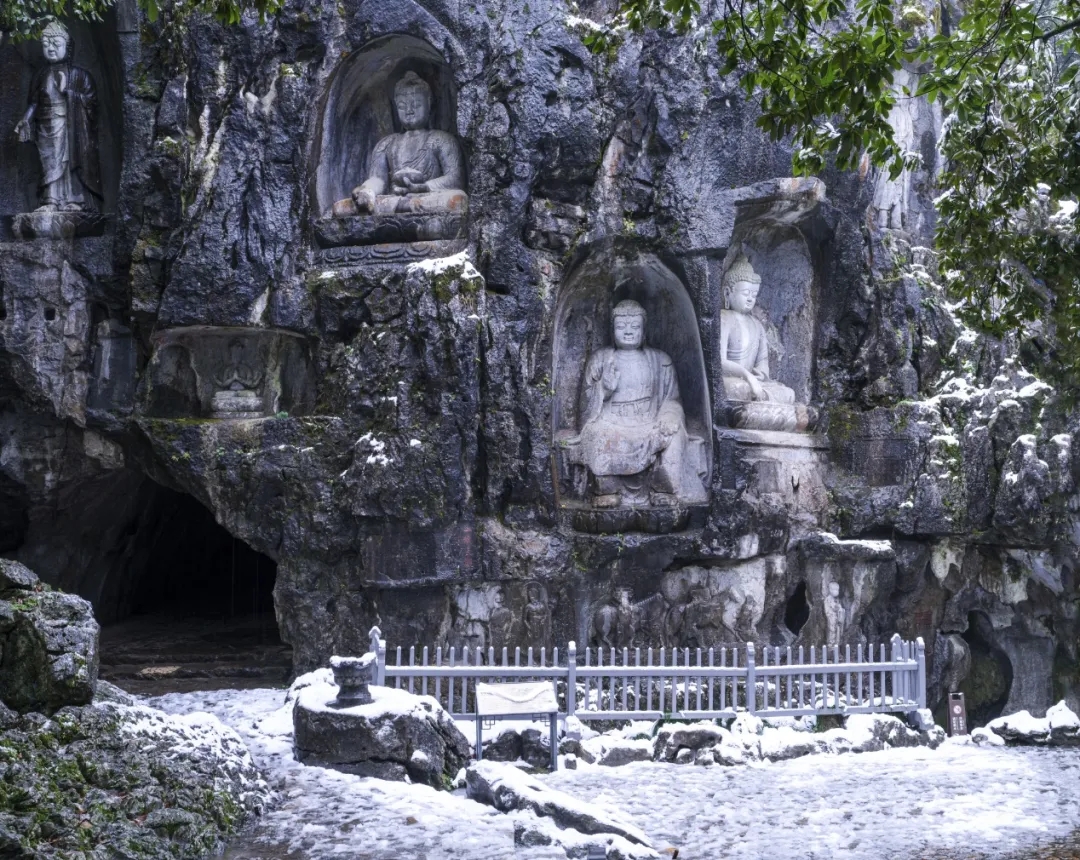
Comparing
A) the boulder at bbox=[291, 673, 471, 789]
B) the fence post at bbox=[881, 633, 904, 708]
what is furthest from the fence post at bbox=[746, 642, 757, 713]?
the boulder at bbox=[291, 673, 471, 789]

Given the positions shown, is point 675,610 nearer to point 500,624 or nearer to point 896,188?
point 500,624

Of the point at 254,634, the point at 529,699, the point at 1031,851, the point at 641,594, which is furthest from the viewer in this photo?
the point at 254,634

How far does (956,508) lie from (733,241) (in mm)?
4145

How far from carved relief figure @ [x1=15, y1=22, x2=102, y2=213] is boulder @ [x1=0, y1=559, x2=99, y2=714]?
24.8ft

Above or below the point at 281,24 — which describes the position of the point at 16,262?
below

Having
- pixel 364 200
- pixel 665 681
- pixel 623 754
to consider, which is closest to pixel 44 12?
pixel 364 200

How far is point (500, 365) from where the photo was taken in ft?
43.3

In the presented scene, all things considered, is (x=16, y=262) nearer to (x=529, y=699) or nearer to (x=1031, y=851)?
(x=529, y=699)

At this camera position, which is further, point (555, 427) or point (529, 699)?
point (555, 427)

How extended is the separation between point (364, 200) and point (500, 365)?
2690mm

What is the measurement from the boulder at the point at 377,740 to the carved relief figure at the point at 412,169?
255 inches

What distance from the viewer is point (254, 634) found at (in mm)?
17172

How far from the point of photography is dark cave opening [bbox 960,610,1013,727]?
14.5 m

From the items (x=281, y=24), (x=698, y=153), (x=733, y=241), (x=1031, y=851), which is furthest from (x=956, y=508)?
(x=281, y=24)
